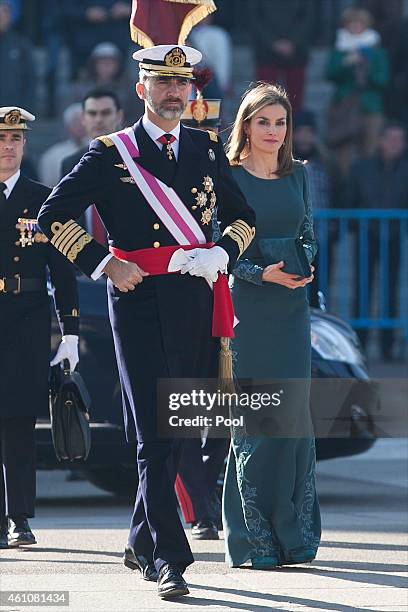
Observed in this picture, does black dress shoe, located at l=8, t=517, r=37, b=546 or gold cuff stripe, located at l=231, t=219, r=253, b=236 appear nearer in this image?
gold cuff stripe, located at l=231, t=219, r=253, b=236

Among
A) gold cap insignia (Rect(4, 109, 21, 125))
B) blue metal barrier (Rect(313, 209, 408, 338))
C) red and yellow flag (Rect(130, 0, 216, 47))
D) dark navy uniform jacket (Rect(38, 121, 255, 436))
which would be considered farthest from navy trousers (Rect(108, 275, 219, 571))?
blue metal barrier (Rect(313, 209, 408, 338))

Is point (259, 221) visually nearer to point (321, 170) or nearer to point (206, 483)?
point (206, 483)

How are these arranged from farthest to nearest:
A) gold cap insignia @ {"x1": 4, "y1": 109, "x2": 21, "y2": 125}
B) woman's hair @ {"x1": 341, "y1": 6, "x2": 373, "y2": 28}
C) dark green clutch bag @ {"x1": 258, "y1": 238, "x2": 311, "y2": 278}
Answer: woman's hair @ {"x1": 341, "y1": 6, "x2": 373, "y2": 28} → gold cap insignia @ {"x1": 4, "y1": 109, "x2": 21, "y2": 125} → dark green clutch bag @ {"x1": 258, "y1": 238, "x2": 311, "y2": 278}

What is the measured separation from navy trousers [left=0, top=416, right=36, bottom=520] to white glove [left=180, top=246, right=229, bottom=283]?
170 centimetres

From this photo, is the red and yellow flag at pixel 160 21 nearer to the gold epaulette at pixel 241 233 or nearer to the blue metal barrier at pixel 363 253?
the gold epaulette at pixel 241 233

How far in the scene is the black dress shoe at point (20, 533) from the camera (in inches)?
316

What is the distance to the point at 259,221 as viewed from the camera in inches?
298

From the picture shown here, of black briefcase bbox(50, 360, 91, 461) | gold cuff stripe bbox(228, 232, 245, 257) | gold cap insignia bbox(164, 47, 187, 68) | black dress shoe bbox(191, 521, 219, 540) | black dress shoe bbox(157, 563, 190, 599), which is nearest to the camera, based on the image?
black dress shoe bbox(157, 563, 190, 599)

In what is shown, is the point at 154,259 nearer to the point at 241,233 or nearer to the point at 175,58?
the point at 241,233

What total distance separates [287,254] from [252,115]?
0.60 meters

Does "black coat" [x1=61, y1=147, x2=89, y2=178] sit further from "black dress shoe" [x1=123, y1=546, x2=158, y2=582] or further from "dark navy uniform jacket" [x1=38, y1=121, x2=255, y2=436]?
"black dress shoe" [x1=123, y1=546, x2=158, y2=582]

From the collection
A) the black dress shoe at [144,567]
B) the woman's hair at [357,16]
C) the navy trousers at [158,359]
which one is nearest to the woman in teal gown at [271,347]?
the black dress shoe at [144,567]

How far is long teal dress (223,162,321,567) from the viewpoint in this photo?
7.41 metres

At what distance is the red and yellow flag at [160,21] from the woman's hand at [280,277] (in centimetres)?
103
